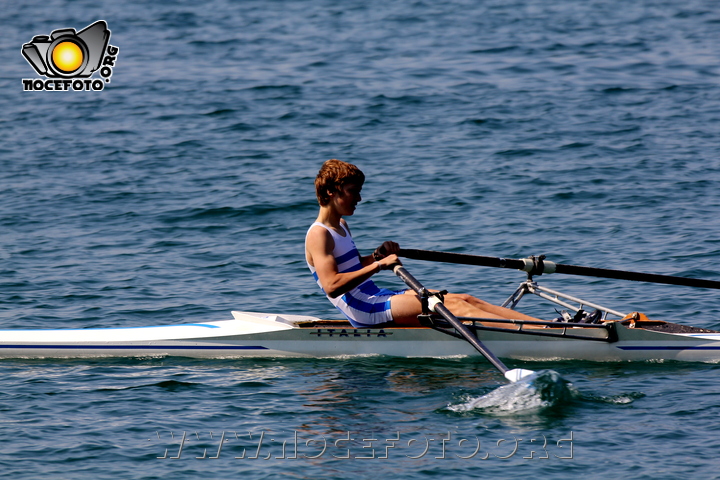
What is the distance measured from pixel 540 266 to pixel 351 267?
165 centimetres

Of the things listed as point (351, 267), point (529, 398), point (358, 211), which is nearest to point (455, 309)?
point (351, 267)

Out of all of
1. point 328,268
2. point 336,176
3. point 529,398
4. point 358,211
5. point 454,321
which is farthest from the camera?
point 358,211

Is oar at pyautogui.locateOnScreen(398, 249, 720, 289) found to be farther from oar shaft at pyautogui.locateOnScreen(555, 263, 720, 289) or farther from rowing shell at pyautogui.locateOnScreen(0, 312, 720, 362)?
rowing shell at pyautogui.locateOnScreen(0, 312, 720, 362)

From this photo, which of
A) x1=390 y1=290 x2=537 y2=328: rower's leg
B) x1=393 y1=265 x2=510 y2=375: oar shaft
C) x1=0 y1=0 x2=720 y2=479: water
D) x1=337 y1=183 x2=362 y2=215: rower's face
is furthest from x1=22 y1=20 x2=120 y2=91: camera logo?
x1=393 y1=265 x2=510 y2=375: oar shaft

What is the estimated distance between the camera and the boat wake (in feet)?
22.3

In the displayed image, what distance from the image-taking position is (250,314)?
8211 millimetres

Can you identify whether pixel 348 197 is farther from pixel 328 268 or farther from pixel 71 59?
pixel 71 59

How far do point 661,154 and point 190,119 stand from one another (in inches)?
338

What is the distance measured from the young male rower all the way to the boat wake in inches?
33.8

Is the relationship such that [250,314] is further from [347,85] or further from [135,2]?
[135,2]

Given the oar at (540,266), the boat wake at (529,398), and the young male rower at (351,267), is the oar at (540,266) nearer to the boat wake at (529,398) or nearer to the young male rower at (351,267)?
the young male rower at (351,267)

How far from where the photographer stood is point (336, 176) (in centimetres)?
721

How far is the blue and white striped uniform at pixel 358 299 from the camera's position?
7.52 meters

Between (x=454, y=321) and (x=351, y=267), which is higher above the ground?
(x=351, y=267)
